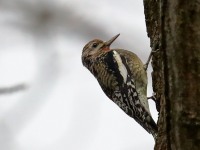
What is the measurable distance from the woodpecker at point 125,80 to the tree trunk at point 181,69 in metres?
3.63

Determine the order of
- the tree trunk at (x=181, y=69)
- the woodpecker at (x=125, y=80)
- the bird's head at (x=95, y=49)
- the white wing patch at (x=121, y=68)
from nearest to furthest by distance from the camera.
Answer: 1. the tree trunk at (x=181, y=69)
2. the woodpecker at (x=125, y=80)
3. the white wing patch at (x=121, y=68)
4. the bird's head at (x=95, y=49)

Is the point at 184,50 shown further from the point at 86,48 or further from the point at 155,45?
the point at 86,48

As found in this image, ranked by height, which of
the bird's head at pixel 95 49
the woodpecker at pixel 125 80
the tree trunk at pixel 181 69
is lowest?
the tree trunk at pixel 181 69

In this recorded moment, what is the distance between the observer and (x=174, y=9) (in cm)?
242

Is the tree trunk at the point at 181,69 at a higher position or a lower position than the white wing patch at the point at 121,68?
lower

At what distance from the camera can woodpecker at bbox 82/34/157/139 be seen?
21.5 ft

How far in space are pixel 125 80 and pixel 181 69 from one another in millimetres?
4572

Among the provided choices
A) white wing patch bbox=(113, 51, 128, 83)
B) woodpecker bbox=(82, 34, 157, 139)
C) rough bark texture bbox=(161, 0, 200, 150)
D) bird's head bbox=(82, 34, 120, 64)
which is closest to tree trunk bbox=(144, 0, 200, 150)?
rough bark texture bbox=(161, 0, 200, 150)

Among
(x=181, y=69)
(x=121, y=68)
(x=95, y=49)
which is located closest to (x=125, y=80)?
(x=121, y=68)

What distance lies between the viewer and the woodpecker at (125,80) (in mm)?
6566

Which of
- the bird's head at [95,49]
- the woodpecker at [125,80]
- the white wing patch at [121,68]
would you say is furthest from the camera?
the bird's head at [95,49]

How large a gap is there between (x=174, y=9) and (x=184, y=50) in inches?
7.8

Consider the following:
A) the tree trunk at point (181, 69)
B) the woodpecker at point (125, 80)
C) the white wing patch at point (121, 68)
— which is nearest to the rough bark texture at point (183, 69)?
the tree trunk at point (181, 69)

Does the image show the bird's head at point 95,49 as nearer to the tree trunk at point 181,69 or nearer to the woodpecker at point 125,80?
the woodpecker at point 125,80
